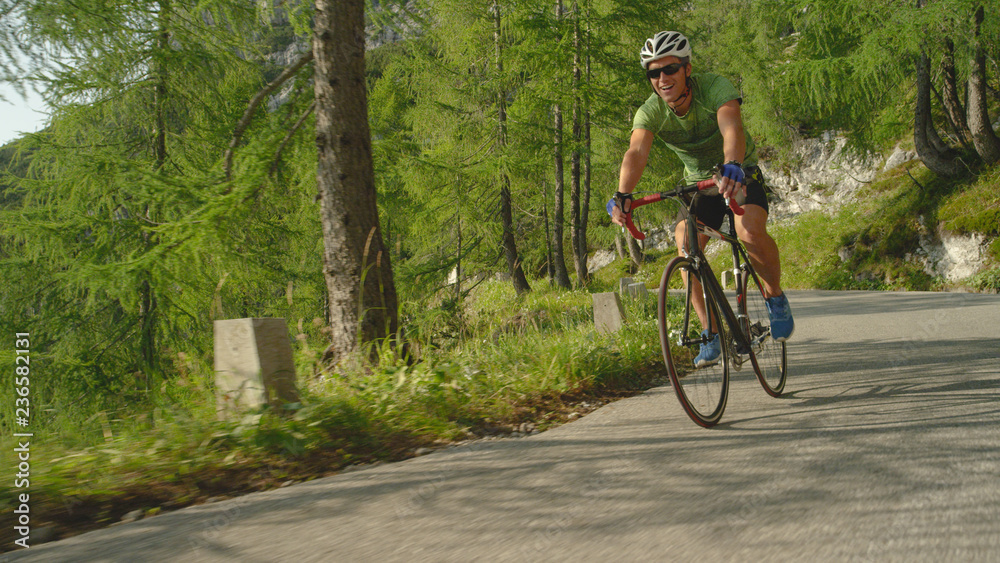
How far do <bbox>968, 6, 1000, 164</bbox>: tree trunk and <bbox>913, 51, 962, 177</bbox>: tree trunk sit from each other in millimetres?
746

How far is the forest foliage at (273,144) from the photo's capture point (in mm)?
6234

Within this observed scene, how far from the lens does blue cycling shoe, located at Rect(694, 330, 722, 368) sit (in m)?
3.55

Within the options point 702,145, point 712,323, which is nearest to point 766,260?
point 712,323

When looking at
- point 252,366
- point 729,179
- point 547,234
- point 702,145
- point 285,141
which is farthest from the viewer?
point 547,234

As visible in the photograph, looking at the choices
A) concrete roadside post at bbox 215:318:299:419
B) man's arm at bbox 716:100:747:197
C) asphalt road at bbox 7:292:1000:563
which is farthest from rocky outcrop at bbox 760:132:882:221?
concrete roadside post at bbox 215:318:299:419

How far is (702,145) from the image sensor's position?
4.22 meters

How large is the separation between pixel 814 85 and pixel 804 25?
2223 millimetres

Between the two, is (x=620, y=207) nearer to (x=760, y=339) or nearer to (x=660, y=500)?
(x=760, y=339)

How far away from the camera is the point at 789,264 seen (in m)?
21.7

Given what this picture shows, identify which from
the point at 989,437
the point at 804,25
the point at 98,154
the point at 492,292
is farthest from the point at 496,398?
the point at 804,25

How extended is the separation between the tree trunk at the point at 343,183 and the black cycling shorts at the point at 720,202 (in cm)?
263

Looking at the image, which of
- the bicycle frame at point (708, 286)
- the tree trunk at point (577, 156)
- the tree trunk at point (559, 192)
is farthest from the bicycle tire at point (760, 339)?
the tree trunk at point (559, 192)

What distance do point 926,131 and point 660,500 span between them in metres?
16.7

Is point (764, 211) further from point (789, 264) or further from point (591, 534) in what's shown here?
point (789, 264)
